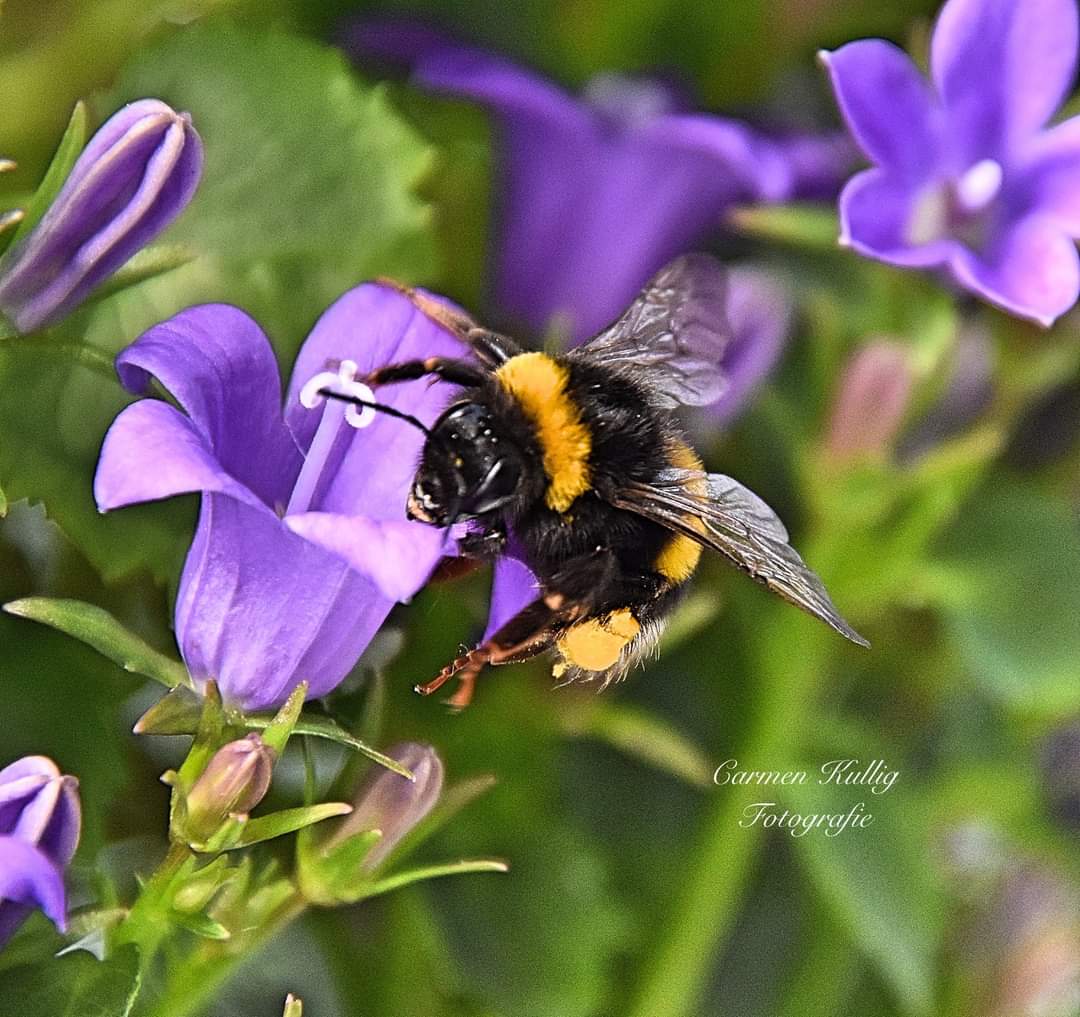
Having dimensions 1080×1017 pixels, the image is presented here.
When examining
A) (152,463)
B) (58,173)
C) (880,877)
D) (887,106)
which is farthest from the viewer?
(880,877)

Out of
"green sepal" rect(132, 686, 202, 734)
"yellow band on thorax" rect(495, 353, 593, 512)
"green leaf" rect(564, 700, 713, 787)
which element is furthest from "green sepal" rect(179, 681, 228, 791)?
"green leaf" rect(564, 700, 713, 787)

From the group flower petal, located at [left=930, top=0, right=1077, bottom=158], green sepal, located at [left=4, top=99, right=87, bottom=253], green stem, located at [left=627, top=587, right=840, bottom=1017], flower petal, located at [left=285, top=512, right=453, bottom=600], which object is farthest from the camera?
green stem, located at [left=627, top=587, right=840, bottom=1017]

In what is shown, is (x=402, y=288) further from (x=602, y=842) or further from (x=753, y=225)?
(x=602, y=842)

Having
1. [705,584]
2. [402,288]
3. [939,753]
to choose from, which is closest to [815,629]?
[705,584]

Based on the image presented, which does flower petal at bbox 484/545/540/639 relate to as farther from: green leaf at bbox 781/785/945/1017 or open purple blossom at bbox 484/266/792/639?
green leaf at bbox 781/785/945/1017

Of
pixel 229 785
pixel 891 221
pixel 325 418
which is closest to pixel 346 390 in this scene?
pixel 325 418

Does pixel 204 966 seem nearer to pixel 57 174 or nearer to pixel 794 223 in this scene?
pixel 57 174
